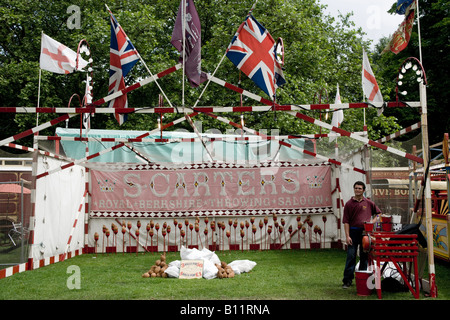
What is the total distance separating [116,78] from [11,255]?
5.11m

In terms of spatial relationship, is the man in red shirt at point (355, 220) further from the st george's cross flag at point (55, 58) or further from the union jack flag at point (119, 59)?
the st george's cross flag at point (55, 58)

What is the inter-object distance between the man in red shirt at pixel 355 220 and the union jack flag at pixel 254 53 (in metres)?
2.29

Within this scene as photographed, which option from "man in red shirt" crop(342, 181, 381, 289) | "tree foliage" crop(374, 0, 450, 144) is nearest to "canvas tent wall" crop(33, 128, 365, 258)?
"man in red shirt" crop(342, 181, 381, 289)

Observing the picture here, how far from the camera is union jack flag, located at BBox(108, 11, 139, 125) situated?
9117 millimetres

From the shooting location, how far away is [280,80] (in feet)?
31.9

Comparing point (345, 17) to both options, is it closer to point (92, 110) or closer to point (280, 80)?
point (280, 80)

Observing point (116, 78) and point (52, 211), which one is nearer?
point (116, 78)

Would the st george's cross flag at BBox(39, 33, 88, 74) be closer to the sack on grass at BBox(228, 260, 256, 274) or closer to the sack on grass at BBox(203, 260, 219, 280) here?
the sack on grass at BBox(203, 260, 219, 280)

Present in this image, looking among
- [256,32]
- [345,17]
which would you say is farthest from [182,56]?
[345,17]

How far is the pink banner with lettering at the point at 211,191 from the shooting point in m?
14.3

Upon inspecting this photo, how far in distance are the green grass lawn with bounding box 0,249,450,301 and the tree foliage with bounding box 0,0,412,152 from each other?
32.1 feet

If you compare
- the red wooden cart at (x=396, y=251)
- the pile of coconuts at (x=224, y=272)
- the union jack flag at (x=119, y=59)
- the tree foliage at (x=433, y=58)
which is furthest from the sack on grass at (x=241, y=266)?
the tree foliage at (x=433, y=58)
